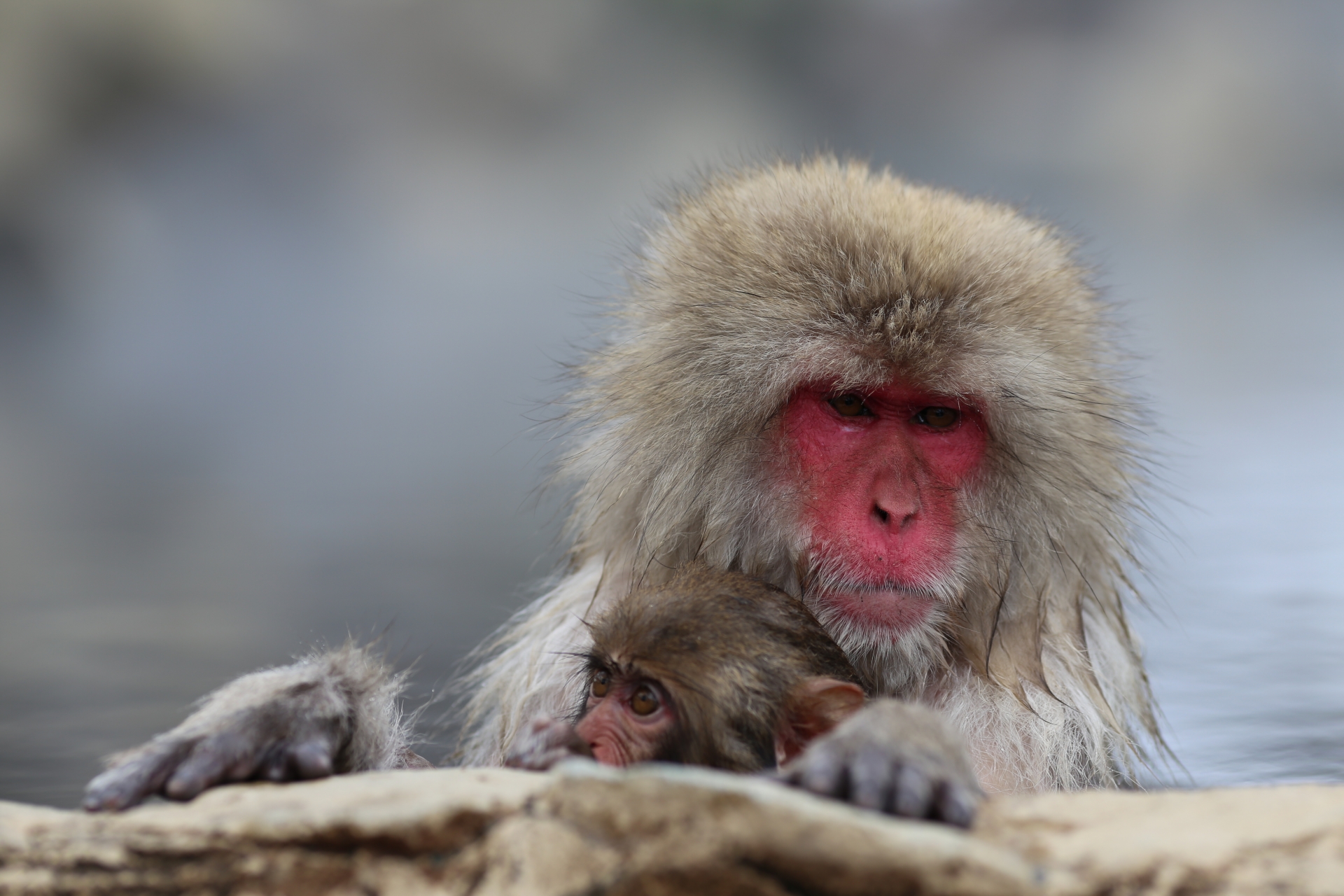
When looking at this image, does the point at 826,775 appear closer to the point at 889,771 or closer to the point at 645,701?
the point at 889,771

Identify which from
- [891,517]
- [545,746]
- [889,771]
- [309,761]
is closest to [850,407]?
[891,517]

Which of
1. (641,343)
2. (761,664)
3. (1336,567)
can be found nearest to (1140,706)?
(761,664)

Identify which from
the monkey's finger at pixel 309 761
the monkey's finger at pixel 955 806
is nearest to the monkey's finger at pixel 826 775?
the monkey's finger at pixel 955 806

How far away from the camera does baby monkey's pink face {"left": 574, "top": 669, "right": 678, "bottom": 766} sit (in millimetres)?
2168

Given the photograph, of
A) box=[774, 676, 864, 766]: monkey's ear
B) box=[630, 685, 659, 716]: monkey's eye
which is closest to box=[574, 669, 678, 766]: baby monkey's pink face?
box=[630, 685, 659, 716]: monkey's eye

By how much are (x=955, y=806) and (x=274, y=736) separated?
1114mm

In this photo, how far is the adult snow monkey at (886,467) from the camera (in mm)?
2492

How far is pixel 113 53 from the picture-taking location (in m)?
9.47

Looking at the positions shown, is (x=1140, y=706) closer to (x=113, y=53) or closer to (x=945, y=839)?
(x=945, y=839)

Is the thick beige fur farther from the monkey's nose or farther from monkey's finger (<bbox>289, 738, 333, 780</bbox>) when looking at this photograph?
monkey's finger (<bbox>289, 738, 333, 780</bbox>)

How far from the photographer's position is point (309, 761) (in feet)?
6.66

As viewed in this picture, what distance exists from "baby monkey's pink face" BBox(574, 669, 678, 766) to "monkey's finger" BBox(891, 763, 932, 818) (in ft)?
2.16

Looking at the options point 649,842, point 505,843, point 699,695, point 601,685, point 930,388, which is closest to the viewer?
point 649,842

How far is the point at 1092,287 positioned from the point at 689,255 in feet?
3.25
